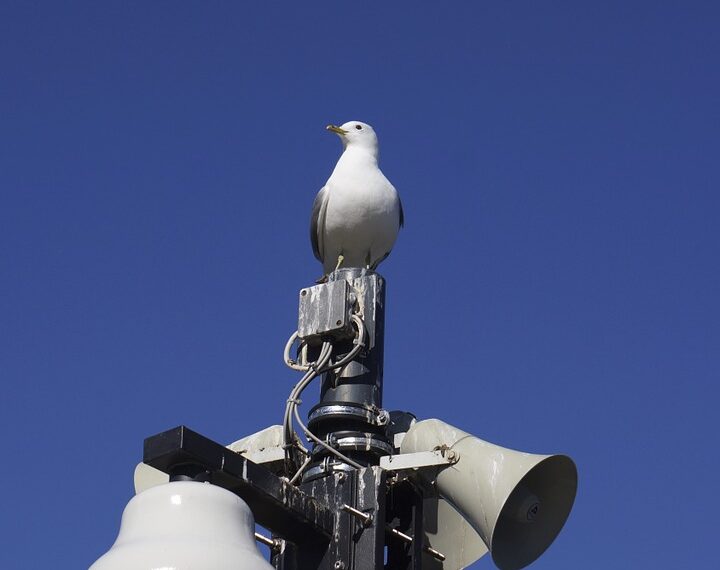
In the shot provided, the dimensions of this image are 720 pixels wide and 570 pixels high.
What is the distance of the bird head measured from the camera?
319 inches

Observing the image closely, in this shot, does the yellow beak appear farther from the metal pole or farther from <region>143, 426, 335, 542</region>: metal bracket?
<region>143, 426, 335, 542</region>: metal bracket

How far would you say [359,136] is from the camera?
8.27 meters

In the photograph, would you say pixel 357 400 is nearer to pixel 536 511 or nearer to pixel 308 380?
pixel 308 380

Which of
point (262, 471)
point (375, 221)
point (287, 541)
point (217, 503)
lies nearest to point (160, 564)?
point (217, 503)

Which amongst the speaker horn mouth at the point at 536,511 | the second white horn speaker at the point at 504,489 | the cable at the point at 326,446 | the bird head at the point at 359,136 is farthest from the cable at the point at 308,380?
the bird head at the point at 359,136

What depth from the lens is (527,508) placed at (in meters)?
4.14

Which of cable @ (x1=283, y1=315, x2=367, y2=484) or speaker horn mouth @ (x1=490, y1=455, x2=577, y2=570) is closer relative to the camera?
speaker horn mouth @ (x1=490, y1=455, x2=577, y2=570)

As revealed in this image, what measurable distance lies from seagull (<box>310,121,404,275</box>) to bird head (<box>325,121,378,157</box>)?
121 centimetres

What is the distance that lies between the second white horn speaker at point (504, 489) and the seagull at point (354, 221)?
1953 mm

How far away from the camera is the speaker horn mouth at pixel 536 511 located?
13.4ft

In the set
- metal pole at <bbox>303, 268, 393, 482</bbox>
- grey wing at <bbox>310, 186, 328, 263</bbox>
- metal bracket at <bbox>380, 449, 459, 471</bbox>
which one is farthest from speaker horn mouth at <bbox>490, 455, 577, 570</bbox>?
grey wing at <bbox>310, 186, 328, 263</bbox>

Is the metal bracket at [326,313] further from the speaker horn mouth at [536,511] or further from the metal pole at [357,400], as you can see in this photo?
the speaker horn mouth at [536,511]

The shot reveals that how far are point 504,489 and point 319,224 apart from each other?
245 cm

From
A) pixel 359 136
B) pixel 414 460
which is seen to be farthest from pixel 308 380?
pixel 359 136
